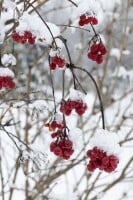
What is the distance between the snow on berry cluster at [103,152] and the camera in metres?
1.17

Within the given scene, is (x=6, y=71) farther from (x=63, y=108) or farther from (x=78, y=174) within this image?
(x=78, y=174)

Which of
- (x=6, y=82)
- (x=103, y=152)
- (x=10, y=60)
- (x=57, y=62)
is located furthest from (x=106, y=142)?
(x=10, y=60)

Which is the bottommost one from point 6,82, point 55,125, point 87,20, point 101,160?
point 101,160

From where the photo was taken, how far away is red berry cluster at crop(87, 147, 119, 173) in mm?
1167

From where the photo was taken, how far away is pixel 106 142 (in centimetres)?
118

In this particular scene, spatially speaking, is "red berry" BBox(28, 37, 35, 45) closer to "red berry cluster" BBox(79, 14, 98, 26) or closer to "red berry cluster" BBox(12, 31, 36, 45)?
"red berry cluster" BBox(12, 31, 36, 45)

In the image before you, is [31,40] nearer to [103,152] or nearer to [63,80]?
[63,80]

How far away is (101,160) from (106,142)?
5cm

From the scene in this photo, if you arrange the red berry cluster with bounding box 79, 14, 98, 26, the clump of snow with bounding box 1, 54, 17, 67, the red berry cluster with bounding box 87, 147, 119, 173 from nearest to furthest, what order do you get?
the red berry cluster with bounding box 87, 147, 119, 173 → the red berry cluster with bounding box 79, 14, 98, 26 → the clump of snow with bounding box 1, 54, 17, 67

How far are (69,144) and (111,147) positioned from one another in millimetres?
119

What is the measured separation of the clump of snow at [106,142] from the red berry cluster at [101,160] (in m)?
0.01

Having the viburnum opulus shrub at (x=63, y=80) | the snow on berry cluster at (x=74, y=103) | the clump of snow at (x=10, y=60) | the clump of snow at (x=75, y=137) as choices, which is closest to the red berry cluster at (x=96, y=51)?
the viburnum opulus shrub at (x=63, y=80)

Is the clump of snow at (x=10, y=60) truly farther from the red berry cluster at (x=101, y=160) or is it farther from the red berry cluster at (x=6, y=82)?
the red berry cluster at (x=101, y=160)

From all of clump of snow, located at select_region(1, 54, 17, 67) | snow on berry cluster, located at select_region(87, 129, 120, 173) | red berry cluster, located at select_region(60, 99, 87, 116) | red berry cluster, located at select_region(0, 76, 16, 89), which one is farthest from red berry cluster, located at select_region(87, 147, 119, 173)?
clump of snow, located at select_region(1, 54, 17, 67)
